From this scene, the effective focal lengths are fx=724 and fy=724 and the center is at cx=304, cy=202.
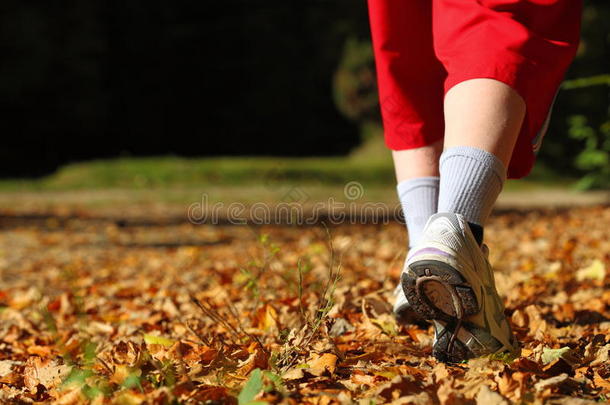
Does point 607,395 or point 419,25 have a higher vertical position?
point 419,25

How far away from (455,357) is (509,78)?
55 cm

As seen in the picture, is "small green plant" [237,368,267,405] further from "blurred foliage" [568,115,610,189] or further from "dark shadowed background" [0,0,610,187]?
"dark shadowed background" [0,0,610,187]

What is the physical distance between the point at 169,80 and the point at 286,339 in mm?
16488

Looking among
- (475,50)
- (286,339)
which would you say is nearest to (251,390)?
(286,339)

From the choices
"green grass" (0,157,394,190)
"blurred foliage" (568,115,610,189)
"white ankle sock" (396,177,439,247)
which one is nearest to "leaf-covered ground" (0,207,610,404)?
"white ankle sock" (396,177,439,247)

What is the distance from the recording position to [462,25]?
1.47m

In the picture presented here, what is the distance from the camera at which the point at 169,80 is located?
17.4 m

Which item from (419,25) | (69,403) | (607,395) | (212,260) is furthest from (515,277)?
(212,260)

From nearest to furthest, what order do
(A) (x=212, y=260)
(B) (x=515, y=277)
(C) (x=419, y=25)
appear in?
(C) (x=419, y=25)
(B) (x=515, y=277)
(A) (x=212, y=260)

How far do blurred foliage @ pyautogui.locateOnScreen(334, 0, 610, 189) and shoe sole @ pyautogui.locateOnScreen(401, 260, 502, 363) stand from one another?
31.3 ft

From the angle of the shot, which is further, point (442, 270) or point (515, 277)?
point (515, 277)

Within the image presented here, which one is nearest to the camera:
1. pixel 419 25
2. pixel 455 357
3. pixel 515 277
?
pixel 455 357

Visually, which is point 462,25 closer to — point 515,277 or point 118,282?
point 515,277

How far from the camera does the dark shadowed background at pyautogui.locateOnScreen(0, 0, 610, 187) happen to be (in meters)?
15.8
